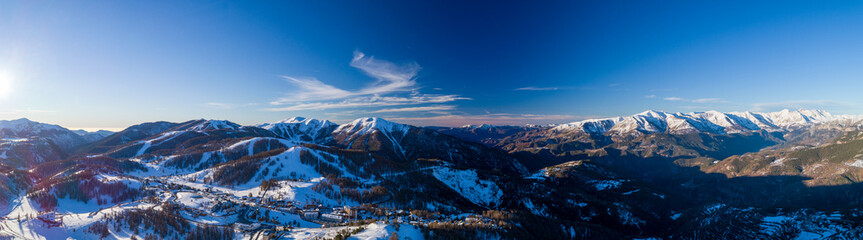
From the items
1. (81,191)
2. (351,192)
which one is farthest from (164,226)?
(81,191)

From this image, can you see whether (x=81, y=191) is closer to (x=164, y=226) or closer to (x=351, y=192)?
(x=164, y=226)

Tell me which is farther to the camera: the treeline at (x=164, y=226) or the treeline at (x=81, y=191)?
the treeline at (x=81, y=191)

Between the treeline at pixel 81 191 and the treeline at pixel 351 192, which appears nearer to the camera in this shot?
the treeline at pixel 81 191

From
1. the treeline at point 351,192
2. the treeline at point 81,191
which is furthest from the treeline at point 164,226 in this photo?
the treeline at point 81,191

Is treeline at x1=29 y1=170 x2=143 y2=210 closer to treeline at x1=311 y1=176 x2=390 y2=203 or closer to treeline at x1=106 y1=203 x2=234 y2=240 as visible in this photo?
treeline at x1=106 y1=203 x2=234 y2=240

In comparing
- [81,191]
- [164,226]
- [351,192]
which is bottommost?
[351,192]

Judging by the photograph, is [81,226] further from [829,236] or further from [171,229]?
[829,236]

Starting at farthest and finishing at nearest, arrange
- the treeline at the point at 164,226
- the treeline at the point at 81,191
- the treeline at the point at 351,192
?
1. the treeline at the point at 351,192
2. the treeline at the point at 81,191
3. the treeline at the point at 164,226

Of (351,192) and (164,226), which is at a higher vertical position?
(164,226)

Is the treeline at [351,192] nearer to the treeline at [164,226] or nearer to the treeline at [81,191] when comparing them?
the treeline at [164,226]

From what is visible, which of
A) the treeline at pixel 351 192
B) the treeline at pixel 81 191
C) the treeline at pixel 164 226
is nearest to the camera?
the treeline at pixel 164 226

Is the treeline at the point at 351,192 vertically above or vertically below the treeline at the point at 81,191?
below
